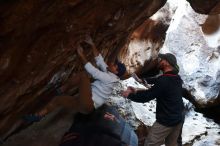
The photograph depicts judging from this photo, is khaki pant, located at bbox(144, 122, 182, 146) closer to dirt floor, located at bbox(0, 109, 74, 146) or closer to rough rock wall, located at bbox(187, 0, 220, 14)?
dirt floor, located at bbox(0, 109, 74, 146)

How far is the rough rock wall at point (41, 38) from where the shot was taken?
458cm

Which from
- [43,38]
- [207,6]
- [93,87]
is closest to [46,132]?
[93,87]

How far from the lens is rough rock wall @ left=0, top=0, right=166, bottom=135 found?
458 cm

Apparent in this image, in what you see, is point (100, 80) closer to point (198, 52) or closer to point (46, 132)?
point (46, 132)

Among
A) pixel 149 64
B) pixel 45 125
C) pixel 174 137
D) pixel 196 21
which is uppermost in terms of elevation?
pixel 45 125

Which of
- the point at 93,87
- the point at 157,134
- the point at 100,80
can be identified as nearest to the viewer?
the point at 100,80

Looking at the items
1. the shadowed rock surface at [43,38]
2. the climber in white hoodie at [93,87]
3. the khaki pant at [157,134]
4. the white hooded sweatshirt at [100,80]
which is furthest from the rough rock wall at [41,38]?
the khaki pant at [157,134]

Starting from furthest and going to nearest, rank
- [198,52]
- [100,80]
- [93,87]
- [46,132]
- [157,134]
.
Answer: [198,52] < [46,132] < [157,134] < [93,87] < [100,80]

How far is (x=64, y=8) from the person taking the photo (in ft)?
16.6

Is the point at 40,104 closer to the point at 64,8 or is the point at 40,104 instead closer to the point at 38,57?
the point at 38,57

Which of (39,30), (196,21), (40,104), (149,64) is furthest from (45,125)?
(196,21)

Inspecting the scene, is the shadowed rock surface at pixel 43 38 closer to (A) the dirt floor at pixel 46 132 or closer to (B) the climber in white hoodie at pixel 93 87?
(A) the dirt floor at pixel 46 132

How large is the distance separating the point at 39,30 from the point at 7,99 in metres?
1.16

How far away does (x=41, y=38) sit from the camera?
5316 millimetres
